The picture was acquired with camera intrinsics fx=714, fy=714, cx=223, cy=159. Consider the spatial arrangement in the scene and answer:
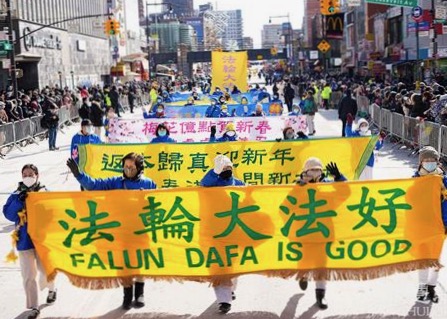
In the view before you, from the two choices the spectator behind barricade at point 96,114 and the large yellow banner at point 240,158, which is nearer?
the large yellow banner at point 240,158

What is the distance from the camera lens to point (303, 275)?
662cm

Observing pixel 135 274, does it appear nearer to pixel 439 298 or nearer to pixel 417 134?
pixel 439 298

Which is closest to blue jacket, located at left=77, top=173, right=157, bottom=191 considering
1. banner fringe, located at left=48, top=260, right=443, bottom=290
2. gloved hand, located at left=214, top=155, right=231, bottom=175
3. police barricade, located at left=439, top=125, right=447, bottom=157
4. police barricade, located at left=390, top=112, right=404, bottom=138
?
gloved hand, located at left=214, top=155, right=231, bottom=175

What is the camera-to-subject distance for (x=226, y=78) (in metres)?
31.7

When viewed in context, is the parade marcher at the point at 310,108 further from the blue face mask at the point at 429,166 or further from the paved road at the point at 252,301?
the blue face mask at the point at 429,166

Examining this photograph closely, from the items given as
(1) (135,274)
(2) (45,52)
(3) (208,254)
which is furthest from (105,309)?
(2) (45,52)

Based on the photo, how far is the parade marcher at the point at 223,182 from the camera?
678 cm

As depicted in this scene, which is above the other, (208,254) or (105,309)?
(208,254)

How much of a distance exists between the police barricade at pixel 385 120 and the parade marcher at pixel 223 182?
48.0 feet

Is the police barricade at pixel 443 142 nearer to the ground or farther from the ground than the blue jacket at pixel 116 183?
nearer to the ground

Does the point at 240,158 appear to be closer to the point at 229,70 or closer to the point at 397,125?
the point at 397,125

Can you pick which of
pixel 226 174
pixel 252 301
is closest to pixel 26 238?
pixel 226 174

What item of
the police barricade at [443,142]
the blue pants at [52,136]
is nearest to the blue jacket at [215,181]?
the police barricade at [443,142]

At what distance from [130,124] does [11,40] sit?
11924mm
